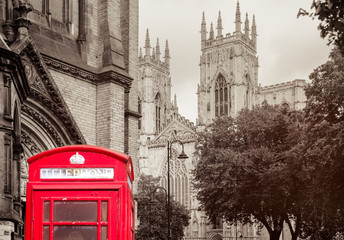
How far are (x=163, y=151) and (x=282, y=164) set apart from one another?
54209 mm

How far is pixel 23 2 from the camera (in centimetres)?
2017

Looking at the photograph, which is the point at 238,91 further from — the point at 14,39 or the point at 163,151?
the point at 14,39

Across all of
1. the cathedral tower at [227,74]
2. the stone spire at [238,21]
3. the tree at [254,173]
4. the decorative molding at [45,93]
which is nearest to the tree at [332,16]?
the decorative molding at [45,93]

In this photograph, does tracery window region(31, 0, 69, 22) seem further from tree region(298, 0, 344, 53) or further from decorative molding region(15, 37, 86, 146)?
tree region(298, 0, 344, 53)

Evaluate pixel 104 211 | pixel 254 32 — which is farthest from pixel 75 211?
pixel 254 32

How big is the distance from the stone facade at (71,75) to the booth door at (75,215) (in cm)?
811

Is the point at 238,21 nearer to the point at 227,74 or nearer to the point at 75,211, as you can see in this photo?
the point at 227,74

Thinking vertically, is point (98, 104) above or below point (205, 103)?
below

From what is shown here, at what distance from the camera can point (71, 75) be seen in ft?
74.5

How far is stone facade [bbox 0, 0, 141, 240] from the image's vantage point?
1980 centimetres

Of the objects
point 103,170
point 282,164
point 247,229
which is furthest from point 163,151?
point 103,170

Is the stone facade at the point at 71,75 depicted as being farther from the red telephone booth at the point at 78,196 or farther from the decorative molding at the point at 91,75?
the red telephone booth at the point at 78,196

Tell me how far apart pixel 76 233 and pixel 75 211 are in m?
0.30

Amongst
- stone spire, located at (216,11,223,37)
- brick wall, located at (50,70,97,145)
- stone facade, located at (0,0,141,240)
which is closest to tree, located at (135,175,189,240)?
stone facade, located at (0,0,141,240)
